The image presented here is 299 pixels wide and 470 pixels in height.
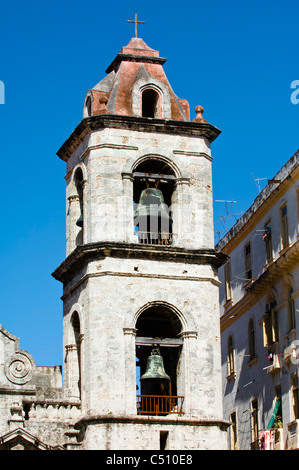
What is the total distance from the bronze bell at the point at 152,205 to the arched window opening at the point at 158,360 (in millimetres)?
2954

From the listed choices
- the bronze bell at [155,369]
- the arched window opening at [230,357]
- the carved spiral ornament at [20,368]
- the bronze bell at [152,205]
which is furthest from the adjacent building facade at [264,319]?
the carved spiral ornament at [20,368]

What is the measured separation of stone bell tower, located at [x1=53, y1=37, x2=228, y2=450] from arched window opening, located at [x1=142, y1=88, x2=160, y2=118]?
4cm

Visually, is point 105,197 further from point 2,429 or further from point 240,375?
point 240,375

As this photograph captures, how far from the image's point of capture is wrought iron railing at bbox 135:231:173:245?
39.5 metres

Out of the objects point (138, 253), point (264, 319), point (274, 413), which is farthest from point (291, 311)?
point (138, 253)

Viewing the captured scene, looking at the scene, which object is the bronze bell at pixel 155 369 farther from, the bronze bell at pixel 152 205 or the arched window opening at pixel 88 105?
the arched window opening at pixel 88 105

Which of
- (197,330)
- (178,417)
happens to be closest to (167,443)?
Answer: (178,417)

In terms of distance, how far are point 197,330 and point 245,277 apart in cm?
908

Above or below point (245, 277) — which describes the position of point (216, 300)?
below

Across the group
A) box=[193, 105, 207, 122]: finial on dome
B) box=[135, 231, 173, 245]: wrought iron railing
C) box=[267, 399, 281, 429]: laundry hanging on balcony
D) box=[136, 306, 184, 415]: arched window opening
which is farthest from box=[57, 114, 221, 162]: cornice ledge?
box=[267, 399, 281, 429]: laundry hanging on balcony

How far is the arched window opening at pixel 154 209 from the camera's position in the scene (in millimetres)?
39531

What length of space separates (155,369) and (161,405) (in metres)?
1.25

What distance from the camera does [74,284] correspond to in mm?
39281

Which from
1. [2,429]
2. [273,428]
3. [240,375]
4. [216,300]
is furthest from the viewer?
[240,375]
